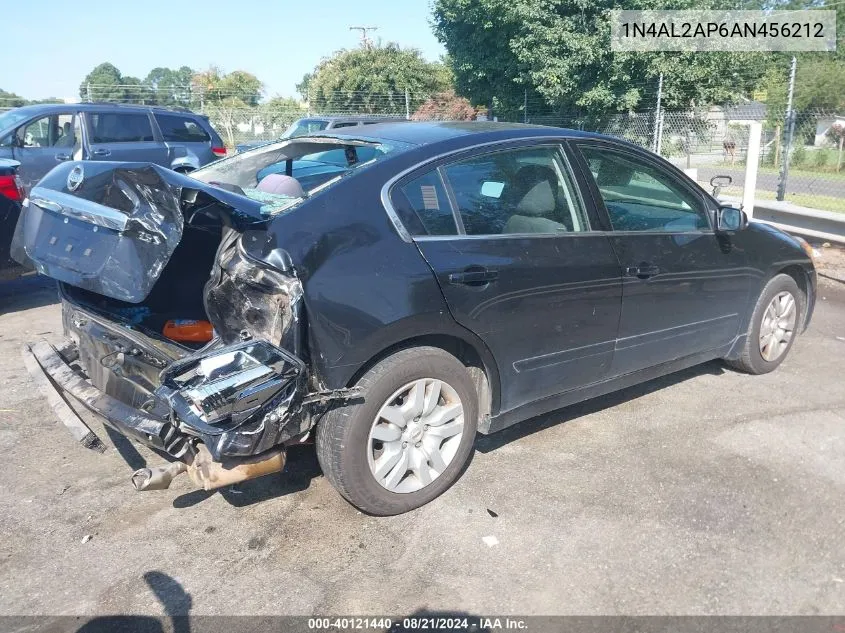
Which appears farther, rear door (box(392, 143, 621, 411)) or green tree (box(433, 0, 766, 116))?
green tree (box(433, 0, 766, 116))

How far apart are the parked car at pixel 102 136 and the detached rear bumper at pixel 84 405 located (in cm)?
671

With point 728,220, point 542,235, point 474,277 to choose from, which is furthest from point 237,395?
point 728,220

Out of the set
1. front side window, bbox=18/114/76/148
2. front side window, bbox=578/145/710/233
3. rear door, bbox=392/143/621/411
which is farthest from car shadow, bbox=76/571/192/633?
front side window, bbox=18/114/76/148

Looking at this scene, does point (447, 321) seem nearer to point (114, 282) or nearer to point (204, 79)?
point (114, 282)

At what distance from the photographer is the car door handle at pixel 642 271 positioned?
3852 mm

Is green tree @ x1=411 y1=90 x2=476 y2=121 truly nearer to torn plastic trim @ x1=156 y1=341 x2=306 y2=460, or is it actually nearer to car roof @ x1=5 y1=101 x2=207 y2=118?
car roof @ x1=5 y1=101 x2=207 y2=118

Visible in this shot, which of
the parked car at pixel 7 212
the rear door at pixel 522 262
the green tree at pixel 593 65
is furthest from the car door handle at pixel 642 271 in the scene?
the green tree at pixel 593 65

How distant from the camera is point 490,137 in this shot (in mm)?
3576

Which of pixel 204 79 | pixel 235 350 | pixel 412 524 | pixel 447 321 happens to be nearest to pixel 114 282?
pixel 235 350

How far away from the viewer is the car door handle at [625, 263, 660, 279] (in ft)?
12.6

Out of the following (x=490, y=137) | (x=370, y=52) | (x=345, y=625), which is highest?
(x=370, y=52)

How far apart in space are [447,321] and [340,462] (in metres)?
0.78

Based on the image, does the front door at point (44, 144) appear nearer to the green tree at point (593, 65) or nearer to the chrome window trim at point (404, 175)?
the chrome window trim at point (404, 175)

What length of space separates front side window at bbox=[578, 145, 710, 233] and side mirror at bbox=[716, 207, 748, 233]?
75 mm
